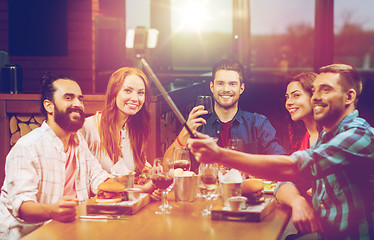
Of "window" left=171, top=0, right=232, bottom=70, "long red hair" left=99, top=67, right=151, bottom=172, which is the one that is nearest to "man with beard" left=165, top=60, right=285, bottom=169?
"long red hair" left=99, top=67, right=151, bottom=172

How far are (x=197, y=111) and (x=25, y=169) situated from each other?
1.19 meters

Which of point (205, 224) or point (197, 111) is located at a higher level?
point (197, 111)

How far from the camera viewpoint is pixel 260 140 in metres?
3.49

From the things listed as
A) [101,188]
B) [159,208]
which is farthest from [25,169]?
[159,208]

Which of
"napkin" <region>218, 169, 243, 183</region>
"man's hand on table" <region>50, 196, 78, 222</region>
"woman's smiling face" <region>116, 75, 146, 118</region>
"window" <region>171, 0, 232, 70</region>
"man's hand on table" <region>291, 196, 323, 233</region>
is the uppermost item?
"window" <region>171, 0, 232, 70</region>

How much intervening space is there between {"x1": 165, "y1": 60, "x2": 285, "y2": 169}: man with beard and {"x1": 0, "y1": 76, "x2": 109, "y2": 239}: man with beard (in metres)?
1.05

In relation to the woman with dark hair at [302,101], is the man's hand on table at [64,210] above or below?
below

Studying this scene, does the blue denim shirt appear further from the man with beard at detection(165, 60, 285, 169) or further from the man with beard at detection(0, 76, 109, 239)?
the man with beard at detection(0, 76, 109, 239)

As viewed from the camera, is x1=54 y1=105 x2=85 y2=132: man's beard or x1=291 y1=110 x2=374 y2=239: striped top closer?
x1=291 y1=110 x2=374 y2=239: striped top

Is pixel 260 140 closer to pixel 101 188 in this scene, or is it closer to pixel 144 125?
pixel 144 125

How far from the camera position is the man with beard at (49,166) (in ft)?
7.61

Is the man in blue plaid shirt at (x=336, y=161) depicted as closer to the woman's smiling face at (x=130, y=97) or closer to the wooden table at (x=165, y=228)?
the wooden table at (x=165, y=228)

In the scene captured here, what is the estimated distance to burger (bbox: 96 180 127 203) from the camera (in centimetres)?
224

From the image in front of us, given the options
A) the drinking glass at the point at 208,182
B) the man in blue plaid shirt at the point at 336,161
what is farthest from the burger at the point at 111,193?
the man in blue plaid shirt at the point at 336,161
